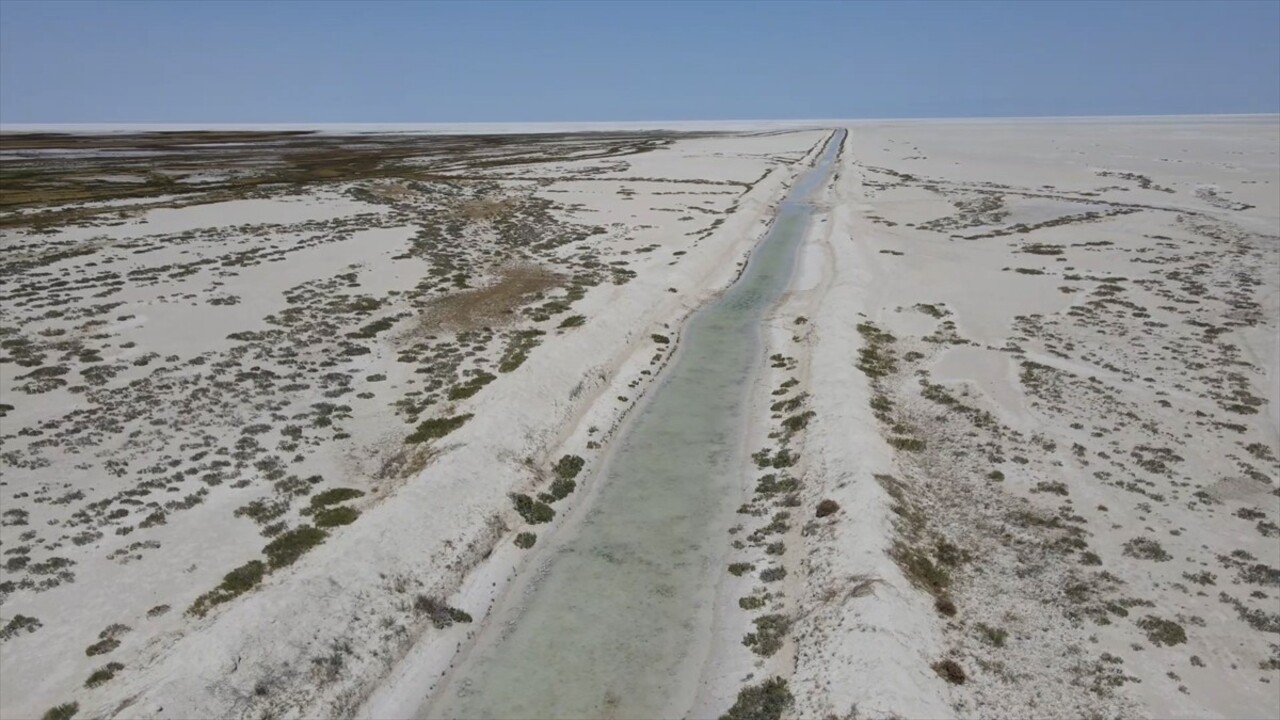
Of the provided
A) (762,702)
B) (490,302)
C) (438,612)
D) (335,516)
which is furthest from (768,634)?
(490,302)

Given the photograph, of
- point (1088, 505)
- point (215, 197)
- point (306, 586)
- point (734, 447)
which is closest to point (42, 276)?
point (215, 197)

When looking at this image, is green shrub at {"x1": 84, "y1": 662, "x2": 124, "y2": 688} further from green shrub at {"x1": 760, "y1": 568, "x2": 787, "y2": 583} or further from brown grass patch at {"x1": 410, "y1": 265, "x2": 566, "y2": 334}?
brown grass patch at {"x1": 410, "y1": 265, "x2": 566, "y2": 334}

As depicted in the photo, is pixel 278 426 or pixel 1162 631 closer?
pixel 1162 631

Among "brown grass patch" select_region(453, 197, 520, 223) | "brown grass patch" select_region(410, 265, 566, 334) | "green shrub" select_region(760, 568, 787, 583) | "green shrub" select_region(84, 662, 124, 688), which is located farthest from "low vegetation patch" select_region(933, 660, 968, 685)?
"brown grass patch" select_region(453, 197, 520, 223)

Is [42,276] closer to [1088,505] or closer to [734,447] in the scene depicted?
[734,447]

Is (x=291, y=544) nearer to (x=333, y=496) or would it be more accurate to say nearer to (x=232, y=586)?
(x=232, y=586)

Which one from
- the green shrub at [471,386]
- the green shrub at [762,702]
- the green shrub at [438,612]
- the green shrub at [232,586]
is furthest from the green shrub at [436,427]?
the green shrub at [762,702]

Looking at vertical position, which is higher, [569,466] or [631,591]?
[569,466]

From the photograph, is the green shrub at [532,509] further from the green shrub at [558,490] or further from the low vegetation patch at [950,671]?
the low vegetation patch at [950,671]
